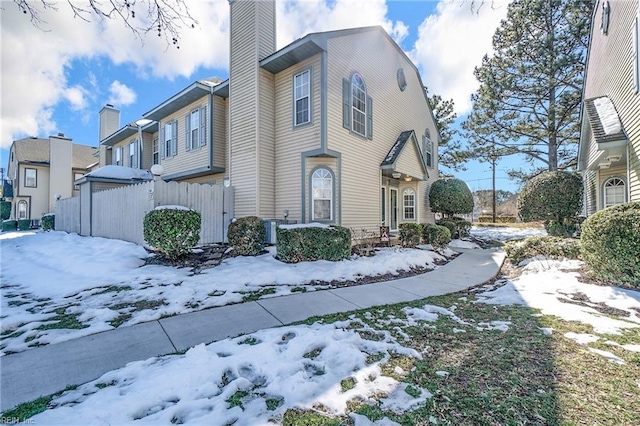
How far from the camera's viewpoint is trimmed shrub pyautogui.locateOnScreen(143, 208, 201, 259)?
7605mm

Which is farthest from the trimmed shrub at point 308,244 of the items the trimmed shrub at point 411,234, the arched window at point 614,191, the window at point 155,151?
the window at point 155,151

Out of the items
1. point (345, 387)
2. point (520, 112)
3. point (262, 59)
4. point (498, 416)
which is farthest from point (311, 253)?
point (520, 112)

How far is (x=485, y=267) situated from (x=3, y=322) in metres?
10.2

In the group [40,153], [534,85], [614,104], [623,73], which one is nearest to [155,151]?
[40,153]

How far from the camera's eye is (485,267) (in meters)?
8.41

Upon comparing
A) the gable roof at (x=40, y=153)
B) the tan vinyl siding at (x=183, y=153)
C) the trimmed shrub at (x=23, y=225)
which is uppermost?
the gable roof at (x=40, y=153)

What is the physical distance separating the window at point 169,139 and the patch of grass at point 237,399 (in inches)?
572

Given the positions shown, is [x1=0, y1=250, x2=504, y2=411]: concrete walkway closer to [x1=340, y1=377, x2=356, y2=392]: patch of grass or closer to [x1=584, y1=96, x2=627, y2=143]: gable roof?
[x1=340, y1=377, x2=356, y2=392]: patch of grass

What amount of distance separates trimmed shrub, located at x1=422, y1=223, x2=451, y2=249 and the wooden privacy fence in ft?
26.4

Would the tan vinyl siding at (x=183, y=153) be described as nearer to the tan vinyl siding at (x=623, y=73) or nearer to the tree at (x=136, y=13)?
the tree at (x=136, y=13)

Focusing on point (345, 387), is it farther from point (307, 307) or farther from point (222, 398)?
point (307, 307)

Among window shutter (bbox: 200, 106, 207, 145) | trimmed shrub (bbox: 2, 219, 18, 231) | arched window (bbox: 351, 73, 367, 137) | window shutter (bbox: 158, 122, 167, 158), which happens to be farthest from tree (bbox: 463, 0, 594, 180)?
trimmed shrub (bbox: 2, 219, 18, 231)

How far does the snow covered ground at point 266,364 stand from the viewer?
2.16m

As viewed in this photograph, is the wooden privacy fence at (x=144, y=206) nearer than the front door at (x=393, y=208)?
Yes
